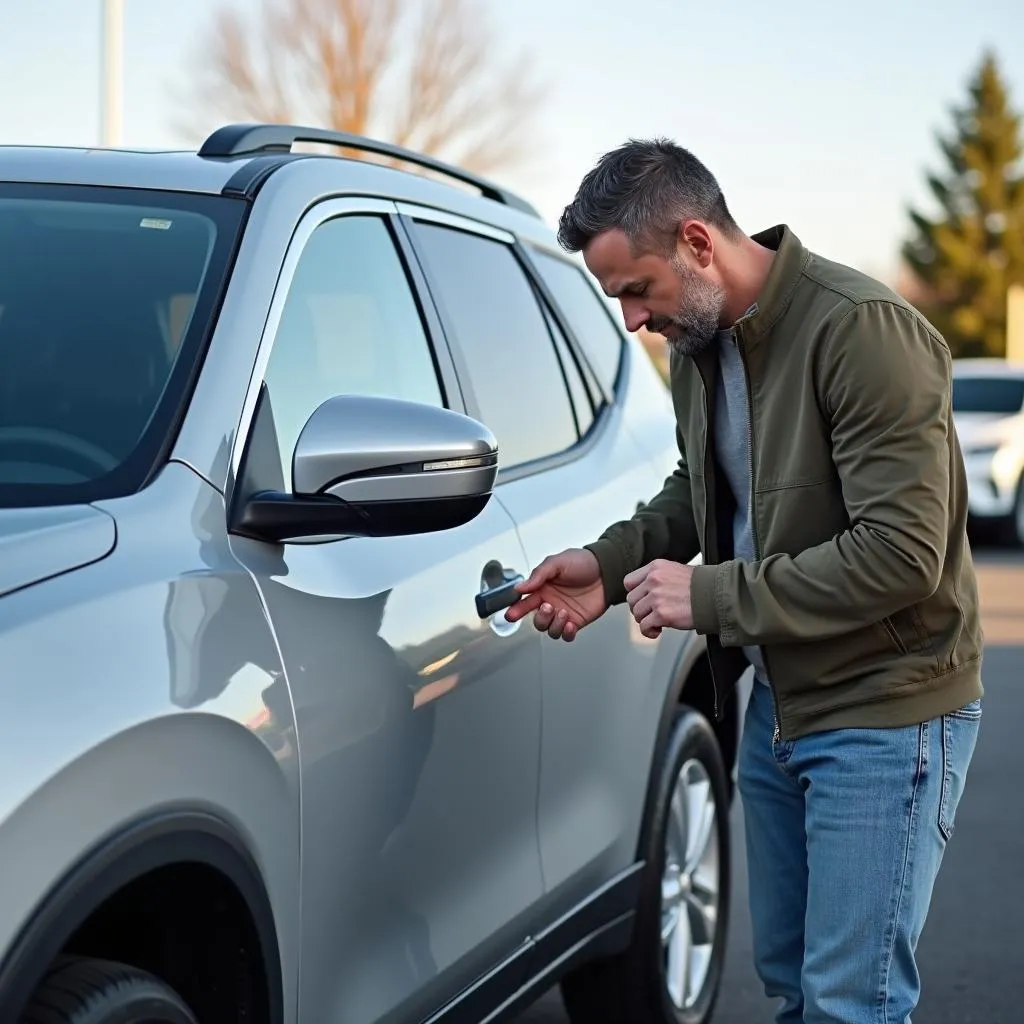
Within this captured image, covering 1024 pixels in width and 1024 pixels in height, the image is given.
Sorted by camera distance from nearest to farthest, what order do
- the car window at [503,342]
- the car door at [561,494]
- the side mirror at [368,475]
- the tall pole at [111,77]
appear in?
the side mirror at [368,475], the car door at [561,494], the car window at [503,342], the tall pole at [111,77]

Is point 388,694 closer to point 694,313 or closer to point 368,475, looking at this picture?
point 368,475

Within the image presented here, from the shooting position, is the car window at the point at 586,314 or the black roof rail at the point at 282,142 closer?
the black roof rail at the point at 282,142

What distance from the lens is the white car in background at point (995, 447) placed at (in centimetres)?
1555

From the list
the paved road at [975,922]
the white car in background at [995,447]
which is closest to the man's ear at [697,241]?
the paved road at [975,922]

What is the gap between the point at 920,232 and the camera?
62.3 meters

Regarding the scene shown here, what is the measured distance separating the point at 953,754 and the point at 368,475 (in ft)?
3.41

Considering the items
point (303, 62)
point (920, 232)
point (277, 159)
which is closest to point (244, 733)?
point (277, 159)

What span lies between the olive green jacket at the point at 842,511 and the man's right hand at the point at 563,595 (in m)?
0.20

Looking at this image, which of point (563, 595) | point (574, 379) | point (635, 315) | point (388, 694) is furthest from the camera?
point (574, 379)

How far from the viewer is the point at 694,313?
2643mm

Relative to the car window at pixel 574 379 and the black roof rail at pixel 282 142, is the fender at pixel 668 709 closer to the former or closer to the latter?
the car window at pixel 574 379

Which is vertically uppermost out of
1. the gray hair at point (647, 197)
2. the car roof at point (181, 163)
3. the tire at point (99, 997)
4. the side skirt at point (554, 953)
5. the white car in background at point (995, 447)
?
the car roof at point (181, 163)

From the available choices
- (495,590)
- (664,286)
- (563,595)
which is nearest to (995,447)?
(563,595)

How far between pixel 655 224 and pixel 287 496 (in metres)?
0.71
